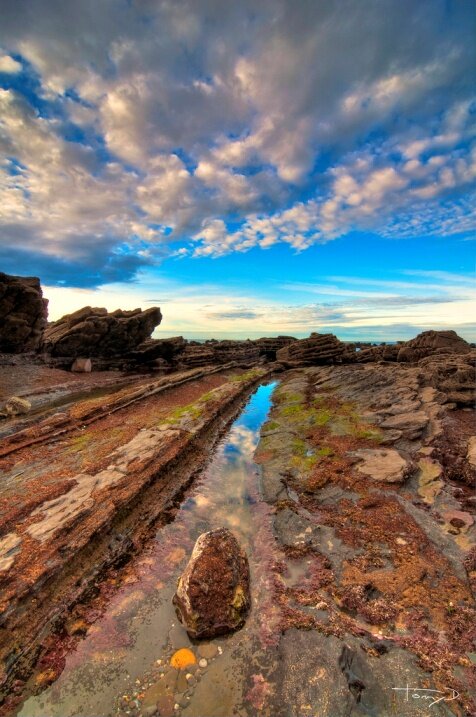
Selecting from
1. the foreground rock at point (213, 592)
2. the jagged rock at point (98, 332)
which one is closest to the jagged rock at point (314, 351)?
the jagged rock at point (98, 332)

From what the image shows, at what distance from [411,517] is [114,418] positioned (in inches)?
698

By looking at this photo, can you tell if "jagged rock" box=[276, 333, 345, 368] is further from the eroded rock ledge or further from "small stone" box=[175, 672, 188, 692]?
"small stone" box=[175, 672, 188, 692]

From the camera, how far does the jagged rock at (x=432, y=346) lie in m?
46.3

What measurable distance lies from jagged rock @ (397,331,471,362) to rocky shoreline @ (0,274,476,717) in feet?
80.8

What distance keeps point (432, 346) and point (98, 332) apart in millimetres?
50969

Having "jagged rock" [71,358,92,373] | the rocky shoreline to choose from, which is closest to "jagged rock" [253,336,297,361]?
"jagged rock" [71,358,92,373]

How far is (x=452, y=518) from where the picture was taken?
32.8 feet

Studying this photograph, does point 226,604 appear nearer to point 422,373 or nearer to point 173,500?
point 173,500

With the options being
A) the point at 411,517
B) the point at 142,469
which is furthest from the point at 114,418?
the point at 411,517

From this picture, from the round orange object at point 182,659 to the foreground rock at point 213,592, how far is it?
0.33 m

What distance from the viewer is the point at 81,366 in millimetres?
43125

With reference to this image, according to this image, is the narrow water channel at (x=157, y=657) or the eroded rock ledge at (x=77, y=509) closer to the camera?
the narrow water channel at (x=157, y=657)

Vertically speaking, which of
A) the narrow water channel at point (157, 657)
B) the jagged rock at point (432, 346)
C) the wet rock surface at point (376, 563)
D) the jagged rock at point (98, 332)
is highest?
A: the jagged rock at point (98, 332)

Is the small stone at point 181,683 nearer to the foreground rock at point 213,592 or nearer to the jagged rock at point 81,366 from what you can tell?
the foreground rock at point 213,592
